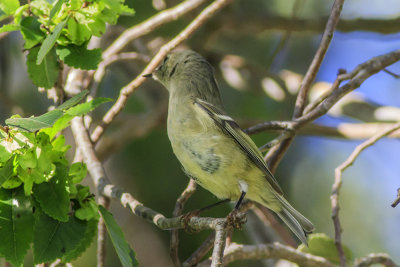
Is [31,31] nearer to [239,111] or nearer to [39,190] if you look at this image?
[39,190]

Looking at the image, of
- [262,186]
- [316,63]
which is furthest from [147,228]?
[316,63]

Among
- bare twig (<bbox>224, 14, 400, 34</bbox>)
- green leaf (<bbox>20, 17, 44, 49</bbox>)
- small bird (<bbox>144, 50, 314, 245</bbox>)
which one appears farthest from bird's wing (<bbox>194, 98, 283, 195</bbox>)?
bare twig (<bbox>224, 14, 400, 34</bbox>)

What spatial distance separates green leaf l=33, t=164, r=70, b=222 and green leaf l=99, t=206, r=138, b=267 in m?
0.25

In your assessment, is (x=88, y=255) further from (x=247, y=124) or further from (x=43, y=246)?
(x=43, y=246)

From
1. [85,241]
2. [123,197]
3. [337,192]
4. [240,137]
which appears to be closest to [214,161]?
[240,137]

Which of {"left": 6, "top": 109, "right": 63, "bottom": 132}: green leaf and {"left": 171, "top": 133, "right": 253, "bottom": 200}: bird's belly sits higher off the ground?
{"left": 6, "top": 109, "right": 63, "bottom": 132}: green leaf

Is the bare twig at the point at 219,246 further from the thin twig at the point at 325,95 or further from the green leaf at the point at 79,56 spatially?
the thin twig at the point at 325,95

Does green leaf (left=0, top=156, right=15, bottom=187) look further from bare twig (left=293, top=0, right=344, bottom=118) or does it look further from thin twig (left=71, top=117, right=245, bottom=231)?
bare twig (left=293, top=0, right=344, bottom=118)

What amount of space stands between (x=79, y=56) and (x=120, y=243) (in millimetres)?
867

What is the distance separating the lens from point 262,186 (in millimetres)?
3098

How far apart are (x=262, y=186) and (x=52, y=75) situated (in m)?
1.30

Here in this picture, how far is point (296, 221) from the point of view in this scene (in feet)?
10.1

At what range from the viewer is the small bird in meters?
2.94

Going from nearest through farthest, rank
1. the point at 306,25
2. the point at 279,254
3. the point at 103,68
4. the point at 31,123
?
the point at 31,123 → the point at 279,254 → the point at 103,68 → the point at 306,25
